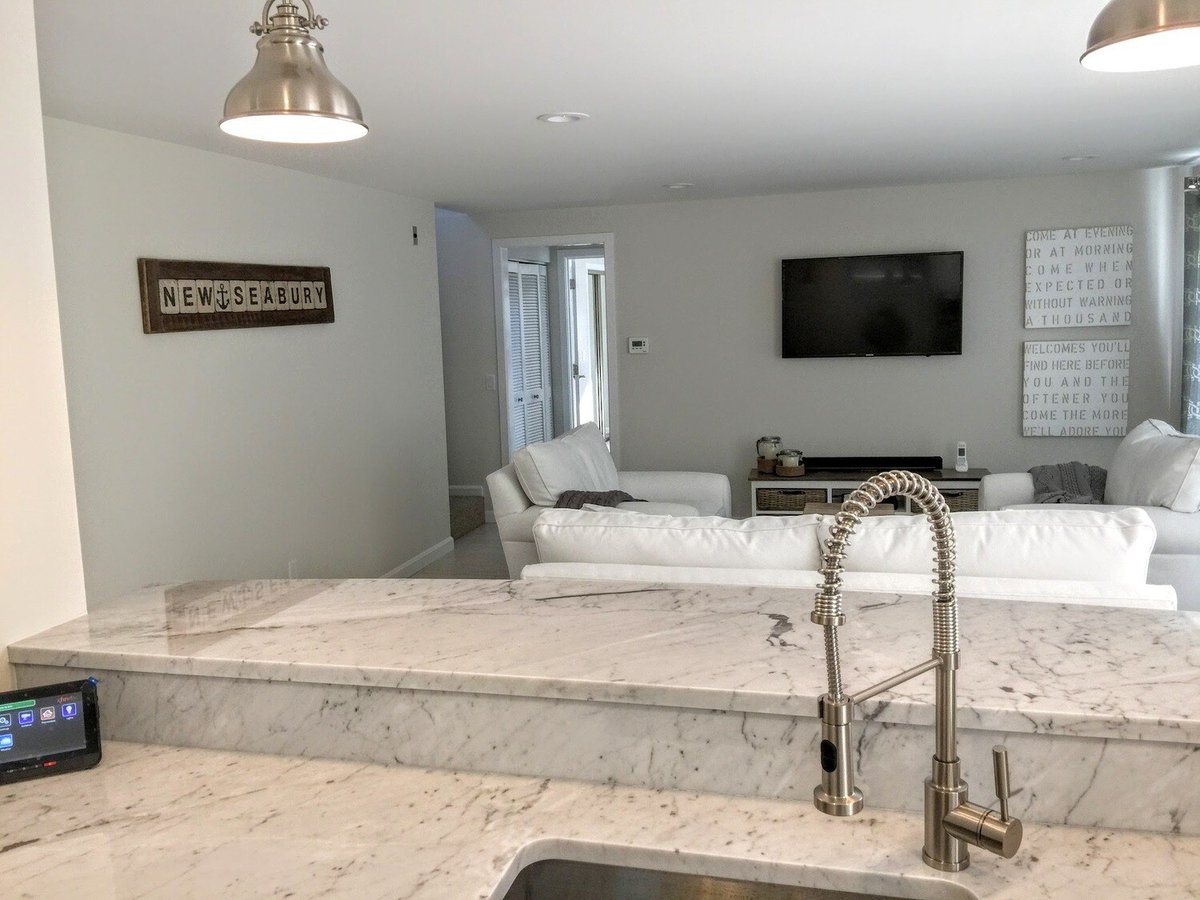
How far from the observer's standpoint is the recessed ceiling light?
3840 mm

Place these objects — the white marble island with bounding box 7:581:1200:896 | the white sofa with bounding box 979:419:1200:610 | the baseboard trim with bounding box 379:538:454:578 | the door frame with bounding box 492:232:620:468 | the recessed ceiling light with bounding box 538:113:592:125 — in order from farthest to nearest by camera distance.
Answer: the door frame with bounding box 492:232:620:468
the baseboard trim with bounding box 379:538:454:578
the recessed ceiling light with bounding box 538:113:592:125
the white sofa with bounding box 979:419:1200:610
the white marble island with bounding box 7:581:1200:896

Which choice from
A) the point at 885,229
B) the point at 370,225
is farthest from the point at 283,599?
the point at 885,229

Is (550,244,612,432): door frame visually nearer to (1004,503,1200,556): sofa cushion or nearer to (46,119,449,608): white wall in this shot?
(46,119,449,608): white wall

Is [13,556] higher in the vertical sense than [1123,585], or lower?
higher

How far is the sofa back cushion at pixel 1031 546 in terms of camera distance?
265 centimetres

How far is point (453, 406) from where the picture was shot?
7.70m

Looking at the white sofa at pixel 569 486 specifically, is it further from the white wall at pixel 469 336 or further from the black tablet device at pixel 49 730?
the black tablet device at pixel 49 730

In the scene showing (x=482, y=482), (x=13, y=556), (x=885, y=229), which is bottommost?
(x=482, y=482)

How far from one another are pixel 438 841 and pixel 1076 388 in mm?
6111

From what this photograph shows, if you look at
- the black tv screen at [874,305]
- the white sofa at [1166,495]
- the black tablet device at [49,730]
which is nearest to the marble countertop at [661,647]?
the black tablet device at [49,730]

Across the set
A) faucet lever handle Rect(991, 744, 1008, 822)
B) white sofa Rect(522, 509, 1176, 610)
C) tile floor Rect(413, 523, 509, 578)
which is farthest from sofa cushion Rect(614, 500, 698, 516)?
faucet lever handle Rect(991, 744, 1008, 822)

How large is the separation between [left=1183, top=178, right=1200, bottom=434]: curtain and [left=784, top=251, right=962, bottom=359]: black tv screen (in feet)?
4.16

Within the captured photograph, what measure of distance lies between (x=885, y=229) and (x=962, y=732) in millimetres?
5813

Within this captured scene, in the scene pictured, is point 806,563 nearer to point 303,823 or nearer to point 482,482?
point 303,823
